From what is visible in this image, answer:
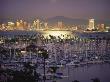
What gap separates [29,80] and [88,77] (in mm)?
4823

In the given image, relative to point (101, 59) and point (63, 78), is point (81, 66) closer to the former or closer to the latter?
point (101, 59)

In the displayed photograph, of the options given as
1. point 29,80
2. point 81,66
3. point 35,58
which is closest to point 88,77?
point 81,66

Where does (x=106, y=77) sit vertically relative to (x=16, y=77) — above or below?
below

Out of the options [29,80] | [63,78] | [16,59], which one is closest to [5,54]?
[16,59]

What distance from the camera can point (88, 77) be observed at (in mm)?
9820

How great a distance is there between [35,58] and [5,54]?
1.29m

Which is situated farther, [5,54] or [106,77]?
[5,54]

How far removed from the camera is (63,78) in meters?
9.30

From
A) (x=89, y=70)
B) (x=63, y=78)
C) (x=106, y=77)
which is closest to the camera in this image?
(x=63, y=78)

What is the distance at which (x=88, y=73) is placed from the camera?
34.9 ft

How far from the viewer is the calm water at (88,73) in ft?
31.1

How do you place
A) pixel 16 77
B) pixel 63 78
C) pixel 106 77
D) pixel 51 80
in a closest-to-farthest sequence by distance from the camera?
pixel 16 77, pixel 51 80, pixel 63 78, pixel 106 77

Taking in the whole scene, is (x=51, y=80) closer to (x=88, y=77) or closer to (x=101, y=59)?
(x=88, y=77)

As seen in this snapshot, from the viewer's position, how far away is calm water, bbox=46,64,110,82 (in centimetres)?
948
